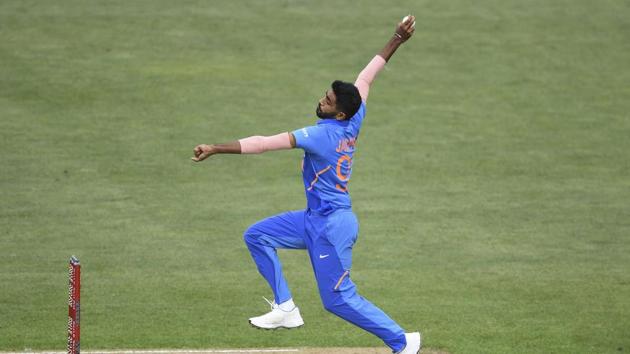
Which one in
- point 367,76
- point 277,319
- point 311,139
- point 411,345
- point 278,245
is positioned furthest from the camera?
point 367,76

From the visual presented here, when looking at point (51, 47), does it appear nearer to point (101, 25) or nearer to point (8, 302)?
point (101, 25)

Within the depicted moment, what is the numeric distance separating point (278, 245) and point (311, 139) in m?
1.23

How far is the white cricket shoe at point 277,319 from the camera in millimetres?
10523

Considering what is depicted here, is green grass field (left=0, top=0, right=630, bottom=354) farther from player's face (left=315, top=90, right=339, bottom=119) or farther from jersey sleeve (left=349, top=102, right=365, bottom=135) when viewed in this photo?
player's face (left=315, top=90, right=339, bottom=119)

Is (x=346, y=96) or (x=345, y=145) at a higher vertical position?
(x=346, y=96)

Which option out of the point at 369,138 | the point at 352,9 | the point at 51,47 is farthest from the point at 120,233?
the point at 352,9

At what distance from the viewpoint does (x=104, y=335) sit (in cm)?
1275

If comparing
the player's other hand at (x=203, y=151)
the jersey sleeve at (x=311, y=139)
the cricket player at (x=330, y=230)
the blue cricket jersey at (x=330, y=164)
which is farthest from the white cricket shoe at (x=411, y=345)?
A: the player's other hand at (x=203, y=151)

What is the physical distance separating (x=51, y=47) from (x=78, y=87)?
5.93 ft

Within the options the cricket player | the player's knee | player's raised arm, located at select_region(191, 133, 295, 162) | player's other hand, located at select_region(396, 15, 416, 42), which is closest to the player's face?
the cricket player

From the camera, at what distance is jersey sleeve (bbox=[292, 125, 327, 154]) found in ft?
32.5

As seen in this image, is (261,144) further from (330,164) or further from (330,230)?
(330,230)

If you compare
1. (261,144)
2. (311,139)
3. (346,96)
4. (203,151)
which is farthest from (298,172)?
(203,151)

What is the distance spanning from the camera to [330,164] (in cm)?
1027
